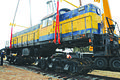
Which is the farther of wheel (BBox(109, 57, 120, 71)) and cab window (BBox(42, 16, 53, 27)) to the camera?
cab window (BBox(42, 16, 53, 27))

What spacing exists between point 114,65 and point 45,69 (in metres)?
5.23

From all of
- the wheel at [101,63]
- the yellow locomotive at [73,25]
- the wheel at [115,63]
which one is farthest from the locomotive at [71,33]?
the wheel at [101,63]

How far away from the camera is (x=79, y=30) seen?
659cm

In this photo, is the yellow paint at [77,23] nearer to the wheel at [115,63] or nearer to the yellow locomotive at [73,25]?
the yellow locomotive at [73,25]

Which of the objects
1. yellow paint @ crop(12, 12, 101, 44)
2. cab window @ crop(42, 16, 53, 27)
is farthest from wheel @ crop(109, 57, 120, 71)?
cab window @ crop(42, 16, 53, 27)

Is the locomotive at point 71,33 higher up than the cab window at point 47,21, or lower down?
lower down

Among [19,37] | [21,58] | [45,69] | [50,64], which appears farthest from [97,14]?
[19,37]

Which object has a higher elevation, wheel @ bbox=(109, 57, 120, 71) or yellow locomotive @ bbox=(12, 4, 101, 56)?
yellow locomotive @ bbox=(12, 4, 101, 56)

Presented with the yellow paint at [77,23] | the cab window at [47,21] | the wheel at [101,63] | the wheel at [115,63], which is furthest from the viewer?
the wheel at [101,63]

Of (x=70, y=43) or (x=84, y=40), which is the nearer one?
(x=84, y=40)

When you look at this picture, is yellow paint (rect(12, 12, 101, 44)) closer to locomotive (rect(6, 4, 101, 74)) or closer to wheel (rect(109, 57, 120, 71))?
locomotive (rect(6, 4, 101, 74))

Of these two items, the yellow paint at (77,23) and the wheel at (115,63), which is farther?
the wheel at (115,63)

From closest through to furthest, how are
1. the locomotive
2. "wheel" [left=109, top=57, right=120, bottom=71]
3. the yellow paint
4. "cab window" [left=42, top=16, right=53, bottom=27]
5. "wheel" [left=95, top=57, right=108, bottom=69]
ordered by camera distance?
the locomotive → the yellow paint → "wheel" [left=109, top=57, right=120, bottom=71] → "cab window" [left=42, top=16, right=53, bottom=27] → "wheel" [left=95, top=57, right=108, bottom=69]

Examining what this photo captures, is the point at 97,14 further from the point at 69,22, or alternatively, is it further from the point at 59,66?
the point at 59,66
